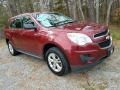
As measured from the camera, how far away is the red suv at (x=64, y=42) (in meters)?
4.43

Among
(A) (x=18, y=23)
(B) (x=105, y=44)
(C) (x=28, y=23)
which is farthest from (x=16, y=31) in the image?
(B) (x=105, y=44)

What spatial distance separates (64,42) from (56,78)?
40.1 inches

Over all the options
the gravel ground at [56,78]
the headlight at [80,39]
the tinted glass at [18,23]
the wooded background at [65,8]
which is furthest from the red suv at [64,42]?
the wooded background at [65,8]

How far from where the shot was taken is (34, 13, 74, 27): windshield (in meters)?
5.44

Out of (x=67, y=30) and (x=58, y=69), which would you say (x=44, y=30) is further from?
(x=58, y=69)

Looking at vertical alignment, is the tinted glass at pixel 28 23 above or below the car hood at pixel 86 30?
above

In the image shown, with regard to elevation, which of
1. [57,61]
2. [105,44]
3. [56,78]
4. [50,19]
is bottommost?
[56,78]

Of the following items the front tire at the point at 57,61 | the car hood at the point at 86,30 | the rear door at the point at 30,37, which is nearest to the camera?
the car hood at the point at 86,30

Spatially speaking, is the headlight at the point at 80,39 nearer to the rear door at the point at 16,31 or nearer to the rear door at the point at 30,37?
the rear door at the point at 30,37

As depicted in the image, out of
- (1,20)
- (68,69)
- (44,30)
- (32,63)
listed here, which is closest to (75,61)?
(68,69)

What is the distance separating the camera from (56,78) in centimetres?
498

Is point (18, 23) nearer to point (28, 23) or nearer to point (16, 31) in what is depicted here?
point (16, 31)

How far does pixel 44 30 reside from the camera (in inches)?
203

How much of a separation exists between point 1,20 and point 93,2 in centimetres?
831
